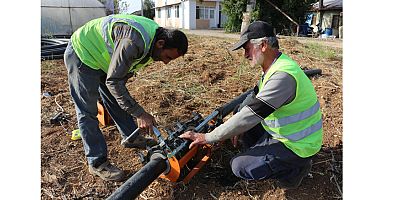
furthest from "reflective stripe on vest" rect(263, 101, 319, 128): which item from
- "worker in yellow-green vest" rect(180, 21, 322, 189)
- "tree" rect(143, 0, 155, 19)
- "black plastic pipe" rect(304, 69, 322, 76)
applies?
"tree" rect(143, 0, 155, 19)

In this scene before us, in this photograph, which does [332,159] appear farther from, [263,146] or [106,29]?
[106,29]

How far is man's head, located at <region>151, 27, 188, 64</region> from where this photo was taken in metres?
2.41

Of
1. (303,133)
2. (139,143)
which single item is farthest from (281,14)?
(303,133)

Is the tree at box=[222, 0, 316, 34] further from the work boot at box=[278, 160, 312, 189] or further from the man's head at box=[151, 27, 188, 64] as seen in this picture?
the work boot at box=[278, 160, 312, 189]

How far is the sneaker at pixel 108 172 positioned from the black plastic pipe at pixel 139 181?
0.50 m

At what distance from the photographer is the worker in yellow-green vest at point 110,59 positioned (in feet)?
7.64

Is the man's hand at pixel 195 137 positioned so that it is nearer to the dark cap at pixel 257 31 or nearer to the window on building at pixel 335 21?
the dark cap at pixel 257 31

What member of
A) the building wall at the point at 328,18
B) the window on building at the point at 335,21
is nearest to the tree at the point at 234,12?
the building wall at the point at 328,18

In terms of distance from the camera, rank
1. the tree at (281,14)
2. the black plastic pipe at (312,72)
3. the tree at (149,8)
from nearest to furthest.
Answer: the black plastic pipe at (312,72)
the tree at (281,14)
the tree at (149,8)

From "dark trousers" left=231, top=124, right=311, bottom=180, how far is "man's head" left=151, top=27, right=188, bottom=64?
40.0 inches

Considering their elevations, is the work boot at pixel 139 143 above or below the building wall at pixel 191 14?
below

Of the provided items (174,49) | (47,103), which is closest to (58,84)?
(47,103)

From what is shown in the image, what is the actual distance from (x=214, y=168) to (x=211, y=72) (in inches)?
108

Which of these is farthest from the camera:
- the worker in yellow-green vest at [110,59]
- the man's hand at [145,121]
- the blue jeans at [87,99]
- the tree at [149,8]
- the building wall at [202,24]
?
the tree at [149,8]
